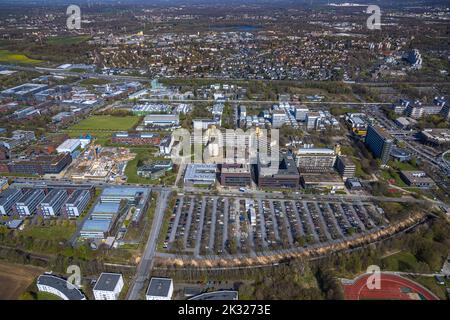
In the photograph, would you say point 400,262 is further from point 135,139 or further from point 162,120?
point 162,120

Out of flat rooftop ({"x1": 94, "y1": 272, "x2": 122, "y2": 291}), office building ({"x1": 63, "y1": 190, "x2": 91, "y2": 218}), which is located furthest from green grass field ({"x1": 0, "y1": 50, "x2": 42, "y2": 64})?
flat rooftop ({"x1": 94, "y1": 272, "x2": 122, "y2": 291})

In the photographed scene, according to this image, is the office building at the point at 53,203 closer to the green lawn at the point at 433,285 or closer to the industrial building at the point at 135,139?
the industrial building at the point at 135,139

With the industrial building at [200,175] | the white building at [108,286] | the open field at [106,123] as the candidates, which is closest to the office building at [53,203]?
the white building at [108,286]

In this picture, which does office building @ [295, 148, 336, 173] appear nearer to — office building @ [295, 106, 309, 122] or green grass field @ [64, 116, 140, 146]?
office building @ [295, 106, 309, 122]
